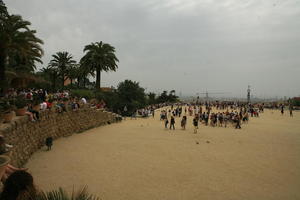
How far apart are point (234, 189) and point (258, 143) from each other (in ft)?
28.0

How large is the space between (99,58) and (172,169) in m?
23.2

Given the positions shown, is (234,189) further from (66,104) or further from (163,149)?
(66,104)

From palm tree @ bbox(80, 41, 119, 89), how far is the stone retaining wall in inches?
353

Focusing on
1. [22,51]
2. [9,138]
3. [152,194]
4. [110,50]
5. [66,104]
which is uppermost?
[110,50]

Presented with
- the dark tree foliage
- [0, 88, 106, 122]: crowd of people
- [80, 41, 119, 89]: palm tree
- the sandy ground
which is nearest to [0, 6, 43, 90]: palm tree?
[0, 88, 106, 122]: crowd of people

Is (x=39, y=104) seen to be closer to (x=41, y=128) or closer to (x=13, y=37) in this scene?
(x=41, y=128)

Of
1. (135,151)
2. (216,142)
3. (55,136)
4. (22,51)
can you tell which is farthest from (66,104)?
(216,142)

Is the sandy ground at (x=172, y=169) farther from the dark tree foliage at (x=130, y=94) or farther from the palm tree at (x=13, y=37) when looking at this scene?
the dark tree foliage at (x=130, y=94)

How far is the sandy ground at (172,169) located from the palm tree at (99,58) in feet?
54.9

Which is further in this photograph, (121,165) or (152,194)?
(121,165)

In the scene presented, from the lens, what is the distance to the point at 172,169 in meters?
9.15

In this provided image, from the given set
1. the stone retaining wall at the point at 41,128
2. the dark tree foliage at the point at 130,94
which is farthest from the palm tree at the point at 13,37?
the dark tree foliage at the point at 130,94

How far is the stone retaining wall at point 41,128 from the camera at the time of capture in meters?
8.57

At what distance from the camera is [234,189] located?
7340mm
